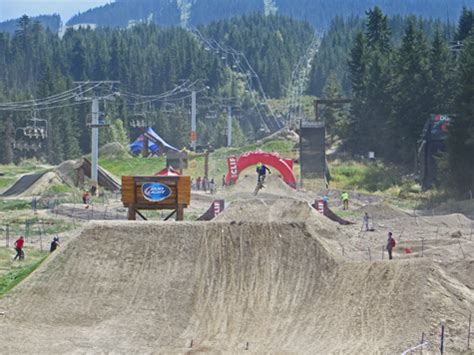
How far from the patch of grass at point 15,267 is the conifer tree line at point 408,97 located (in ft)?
98.8

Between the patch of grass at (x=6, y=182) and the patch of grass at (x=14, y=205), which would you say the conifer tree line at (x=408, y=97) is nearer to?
the patch of grass at (x=14, y=205)

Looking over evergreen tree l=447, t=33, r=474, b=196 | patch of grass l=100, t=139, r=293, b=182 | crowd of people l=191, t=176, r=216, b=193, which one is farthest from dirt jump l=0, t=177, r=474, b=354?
patch of grass l=100, t=139, r=293, b=182

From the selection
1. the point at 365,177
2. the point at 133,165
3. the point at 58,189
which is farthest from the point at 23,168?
the point at 365,177

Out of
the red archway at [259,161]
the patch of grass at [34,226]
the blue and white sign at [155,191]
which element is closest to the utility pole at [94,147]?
the red archway at [259,161]

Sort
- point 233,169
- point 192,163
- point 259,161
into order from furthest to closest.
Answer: point 192,163
point 233,169
point 259,161

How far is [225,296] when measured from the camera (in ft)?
98.3

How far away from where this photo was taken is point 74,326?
27734mm

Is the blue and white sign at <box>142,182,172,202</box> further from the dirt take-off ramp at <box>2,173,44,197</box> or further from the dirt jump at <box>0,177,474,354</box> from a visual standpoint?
the dirt take-off ramp at <box>2,173,44,197</box>

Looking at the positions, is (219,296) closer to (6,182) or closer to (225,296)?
(225,296)

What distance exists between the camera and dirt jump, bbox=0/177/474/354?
26.1 meters

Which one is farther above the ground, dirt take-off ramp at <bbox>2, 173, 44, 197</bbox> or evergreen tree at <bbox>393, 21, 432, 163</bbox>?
evergreen tree at <bbox>393, 21, 432, 163</bbox>

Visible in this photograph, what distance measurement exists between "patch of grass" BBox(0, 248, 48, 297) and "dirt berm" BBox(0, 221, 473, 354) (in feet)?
3.69

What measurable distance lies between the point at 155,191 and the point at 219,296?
38.0 ft

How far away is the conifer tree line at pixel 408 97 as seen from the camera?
64188 millimetres
